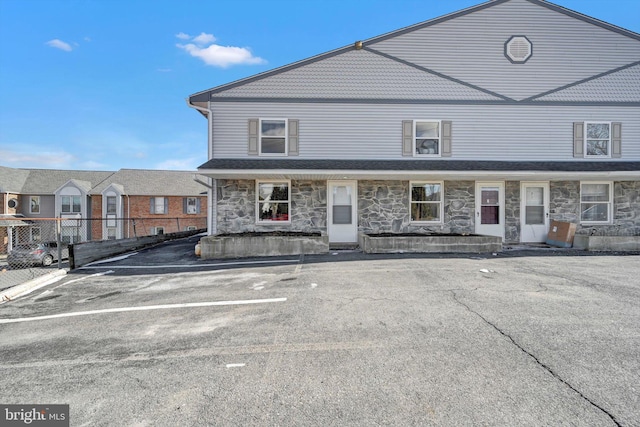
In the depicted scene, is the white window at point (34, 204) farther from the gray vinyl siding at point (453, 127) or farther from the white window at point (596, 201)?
the white window at point (596, 201)

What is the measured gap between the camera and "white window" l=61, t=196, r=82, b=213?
111 feet

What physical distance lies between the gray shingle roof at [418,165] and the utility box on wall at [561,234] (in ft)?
6.55

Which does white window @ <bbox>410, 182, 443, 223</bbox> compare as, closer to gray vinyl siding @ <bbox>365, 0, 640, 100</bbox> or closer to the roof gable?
gray vinyl siding @ <bbox>365, 0, 640, 100</bbox>

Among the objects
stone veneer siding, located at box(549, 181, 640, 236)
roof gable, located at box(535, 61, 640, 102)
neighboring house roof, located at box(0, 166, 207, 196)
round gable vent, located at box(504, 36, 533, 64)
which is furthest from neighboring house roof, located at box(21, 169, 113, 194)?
roof gable, located at box(535, 61, 640, 102)

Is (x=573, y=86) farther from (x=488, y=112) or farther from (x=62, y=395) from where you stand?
(x=62, y=395)

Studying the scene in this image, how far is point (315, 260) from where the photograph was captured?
29.8ft

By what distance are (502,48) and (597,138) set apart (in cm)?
517

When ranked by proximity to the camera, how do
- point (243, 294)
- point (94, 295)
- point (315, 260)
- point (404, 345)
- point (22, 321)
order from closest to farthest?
1. point (404, 345)
2. point (22, 321)
3. point (243, 294)
4. point (94, 295)
5. point (315, 260)

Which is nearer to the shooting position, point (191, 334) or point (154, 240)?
point (191, 334)

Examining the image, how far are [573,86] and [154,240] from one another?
1876cm

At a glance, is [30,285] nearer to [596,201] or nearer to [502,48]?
[502,48]

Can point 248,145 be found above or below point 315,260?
above

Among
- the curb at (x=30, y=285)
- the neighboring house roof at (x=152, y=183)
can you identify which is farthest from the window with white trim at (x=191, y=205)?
the curb at (x=30, y=285)

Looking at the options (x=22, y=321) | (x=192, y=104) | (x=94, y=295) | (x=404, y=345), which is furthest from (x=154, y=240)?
(x=404, y=345)
